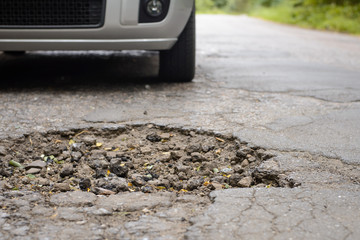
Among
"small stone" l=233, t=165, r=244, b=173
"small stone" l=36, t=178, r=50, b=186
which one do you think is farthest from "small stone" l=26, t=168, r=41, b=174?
"small stone" l=233, t=165, r=244, b=173

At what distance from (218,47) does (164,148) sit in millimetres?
4429

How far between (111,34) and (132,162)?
1.44 meters

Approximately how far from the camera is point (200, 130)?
2.65m

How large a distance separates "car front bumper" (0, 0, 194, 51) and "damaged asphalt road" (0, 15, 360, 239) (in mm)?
377

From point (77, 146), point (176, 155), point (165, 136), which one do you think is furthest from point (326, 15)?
point (77, 146)

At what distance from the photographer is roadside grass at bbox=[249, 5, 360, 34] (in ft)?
39.0

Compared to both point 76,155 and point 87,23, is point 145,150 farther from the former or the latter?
point 87,23

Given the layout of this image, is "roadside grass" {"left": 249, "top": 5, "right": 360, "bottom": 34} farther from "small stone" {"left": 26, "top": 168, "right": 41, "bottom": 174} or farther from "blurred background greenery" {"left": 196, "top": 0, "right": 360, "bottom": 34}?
"small stone" {"left": 26, "top": 168, "right": 41, "bottom": 174}

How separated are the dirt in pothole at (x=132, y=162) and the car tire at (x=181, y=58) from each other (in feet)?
4.00

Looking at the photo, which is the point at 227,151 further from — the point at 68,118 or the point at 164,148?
the point at 68,118

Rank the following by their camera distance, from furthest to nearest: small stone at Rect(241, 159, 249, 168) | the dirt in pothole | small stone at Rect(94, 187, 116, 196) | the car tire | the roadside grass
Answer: the roadside grass
the car tire
small stone at Rect(241, 159, 249, 168)
the dirt in pothole
small stone at Rect(94, 187, 116, 196)

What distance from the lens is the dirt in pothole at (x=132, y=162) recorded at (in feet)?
6.58

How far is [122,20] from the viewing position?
3.36 m

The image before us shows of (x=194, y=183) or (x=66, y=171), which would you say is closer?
(x=194, y=183)
